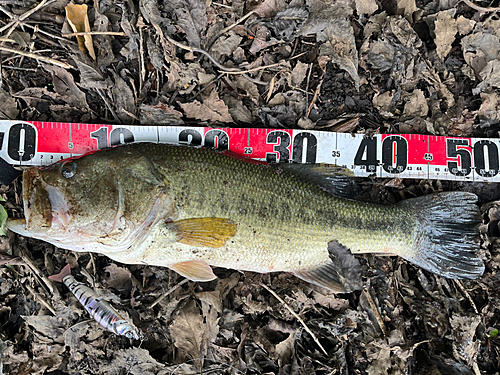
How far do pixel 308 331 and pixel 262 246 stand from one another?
3.48 feet

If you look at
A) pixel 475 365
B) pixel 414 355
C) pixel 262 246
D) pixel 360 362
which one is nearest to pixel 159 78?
pixel 262 246

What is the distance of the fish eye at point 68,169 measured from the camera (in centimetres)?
267

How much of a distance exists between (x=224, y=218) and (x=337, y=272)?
4.04ft

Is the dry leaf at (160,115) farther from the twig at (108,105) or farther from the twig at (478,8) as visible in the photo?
the twig at (478,8)

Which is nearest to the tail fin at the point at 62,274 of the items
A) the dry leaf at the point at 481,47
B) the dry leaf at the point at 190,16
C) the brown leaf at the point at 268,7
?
the dry leaf at the point at 190,16

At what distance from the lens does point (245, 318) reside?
3396 millimetres

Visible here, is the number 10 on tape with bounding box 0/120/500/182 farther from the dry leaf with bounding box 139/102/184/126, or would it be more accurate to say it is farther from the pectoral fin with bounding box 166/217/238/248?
the pectoral fin with bounding box 166/217/238/248

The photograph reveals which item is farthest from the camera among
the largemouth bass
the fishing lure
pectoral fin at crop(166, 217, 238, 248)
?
the fishing lure

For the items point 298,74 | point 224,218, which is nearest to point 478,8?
point 298,74

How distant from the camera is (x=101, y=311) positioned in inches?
126

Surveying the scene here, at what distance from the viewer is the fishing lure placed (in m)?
3.16

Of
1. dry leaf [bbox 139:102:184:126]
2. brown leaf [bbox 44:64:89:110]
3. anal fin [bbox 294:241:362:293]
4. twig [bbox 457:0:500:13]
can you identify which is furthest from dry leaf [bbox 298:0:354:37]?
brown leaf [bbox 44:64:89:110]

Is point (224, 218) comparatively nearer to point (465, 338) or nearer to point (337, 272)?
point (337, 272)

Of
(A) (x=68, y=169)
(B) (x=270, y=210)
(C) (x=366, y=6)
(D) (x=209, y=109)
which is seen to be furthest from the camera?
(C) (x=366, y=6)
